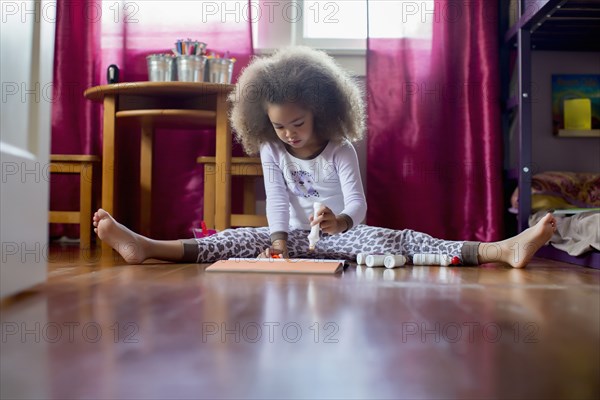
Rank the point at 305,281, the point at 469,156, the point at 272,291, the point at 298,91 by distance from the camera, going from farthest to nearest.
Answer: the point at 469,156
the point at 298,91
the point at 305,281
the point at 272,291

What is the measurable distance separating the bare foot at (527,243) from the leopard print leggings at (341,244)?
3.3 inches

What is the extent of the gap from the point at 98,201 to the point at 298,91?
1051 mm

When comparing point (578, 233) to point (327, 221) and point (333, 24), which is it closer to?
point (327, 221)

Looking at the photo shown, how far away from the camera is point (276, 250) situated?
1.66 metres

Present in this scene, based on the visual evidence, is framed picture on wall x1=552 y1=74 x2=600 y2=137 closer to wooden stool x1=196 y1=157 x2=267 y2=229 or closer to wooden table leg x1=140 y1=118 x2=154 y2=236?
wooden stool x1=196 y1=157 x2=267 y2=229

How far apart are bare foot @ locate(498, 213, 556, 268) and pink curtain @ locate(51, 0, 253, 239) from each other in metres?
1.20

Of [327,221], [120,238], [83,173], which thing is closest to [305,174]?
[327,221]

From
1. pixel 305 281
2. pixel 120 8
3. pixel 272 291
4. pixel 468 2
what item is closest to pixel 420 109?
pixel 468 2

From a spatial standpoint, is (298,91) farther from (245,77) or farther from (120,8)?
(120,8)

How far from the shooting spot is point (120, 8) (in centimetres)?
243

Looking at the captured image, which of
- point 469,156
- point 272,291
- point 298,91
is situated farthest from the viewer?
point 469,156

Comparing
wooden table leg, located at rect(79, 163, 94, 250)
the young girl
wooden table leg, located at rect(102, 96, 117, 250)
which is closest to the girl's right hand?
the young girl

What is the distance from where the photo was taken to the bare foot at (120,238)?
145 cm

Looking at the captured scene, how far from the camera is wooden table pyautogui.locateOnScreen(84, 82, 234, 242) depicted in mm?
2039
